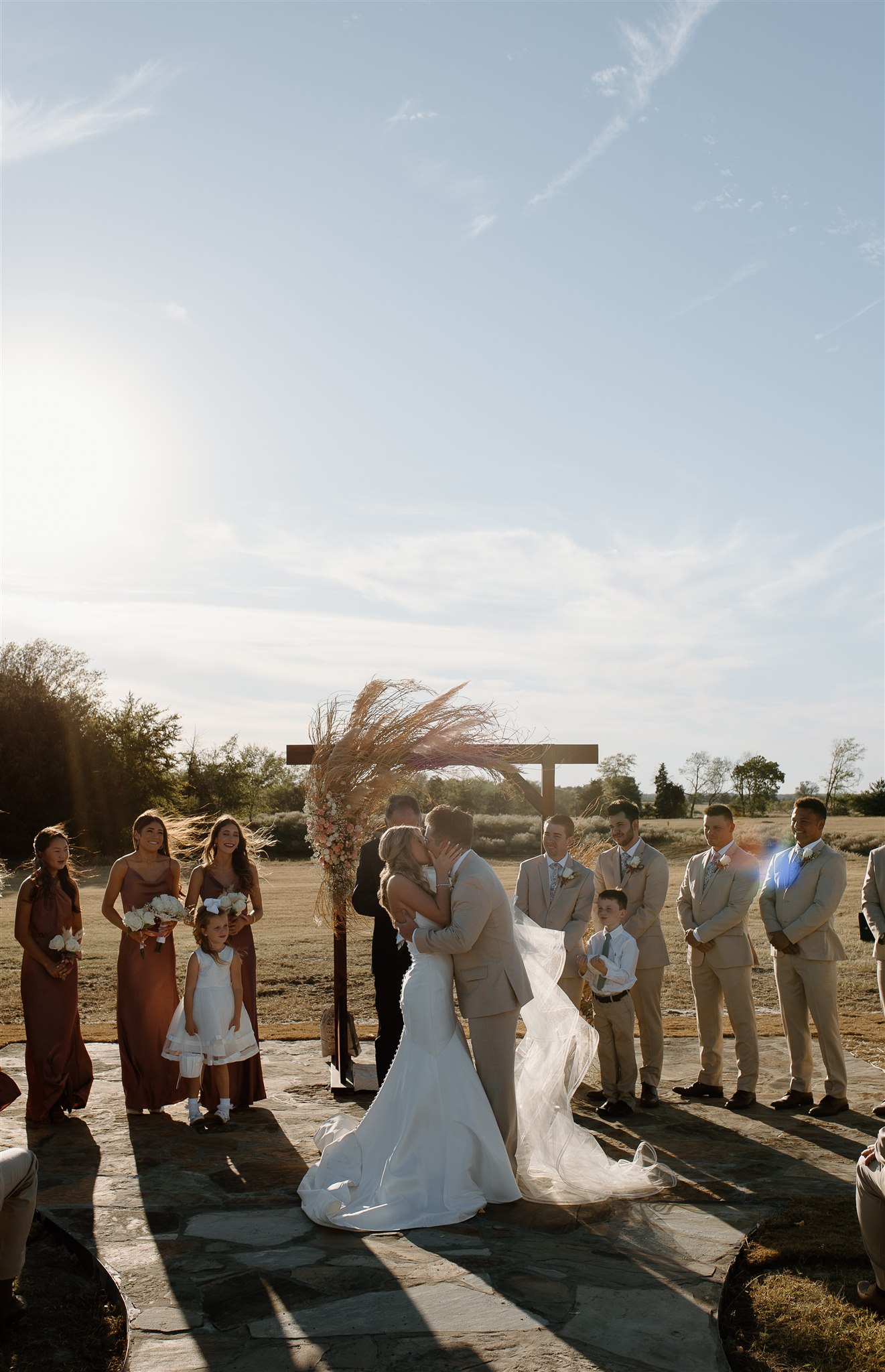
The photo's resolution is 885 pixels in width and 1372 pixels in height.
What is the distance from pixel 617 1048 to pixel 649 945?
83 cm

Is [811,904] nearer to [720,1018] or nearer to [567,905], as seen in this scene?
[720,1018]

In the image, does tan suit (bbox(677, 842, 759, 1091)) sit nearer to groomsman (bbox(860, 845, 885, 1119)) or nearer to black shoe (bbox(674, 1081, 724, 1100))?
black shoe (bbox(674, 1081, 724, 1100))

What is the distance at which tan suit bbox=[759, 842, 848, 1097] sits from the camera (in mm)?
7586

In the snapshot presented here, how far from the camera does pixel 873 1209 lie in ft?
13.8

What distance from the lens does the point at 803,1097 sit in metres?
7.73

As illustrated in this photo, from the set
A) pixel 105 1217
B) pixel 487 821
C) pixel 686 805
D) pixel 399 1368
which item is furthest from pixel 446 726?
pixel 686 805

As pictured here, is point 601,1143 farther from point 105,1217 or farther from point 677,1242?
point 105,1217

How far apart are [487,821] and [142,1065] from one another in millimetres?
21852

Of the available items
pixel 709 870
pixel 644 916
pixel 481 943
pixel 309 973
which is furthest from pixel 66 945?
pixel 309 973

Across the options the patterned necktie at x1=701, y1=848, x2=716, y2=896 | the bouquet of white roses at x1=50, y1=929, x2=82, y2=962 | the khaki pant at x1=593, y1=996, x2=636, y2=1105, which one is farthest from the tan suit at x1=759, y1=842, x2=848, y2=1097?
the bouquet of white roses at x1=50, y1=929, x2=82, y2=962

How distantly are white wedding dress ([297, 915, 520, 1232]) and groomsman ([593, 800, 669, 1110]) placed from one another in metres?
2.40

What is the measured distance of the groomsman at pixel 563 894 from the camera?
8.05 metres

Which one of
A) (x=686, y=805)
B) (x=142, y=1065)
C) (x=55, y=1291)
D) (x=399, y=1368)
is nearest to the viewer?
(x=399, y=1368)

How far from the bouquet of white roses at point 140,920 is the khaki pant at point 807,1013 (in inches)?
187
